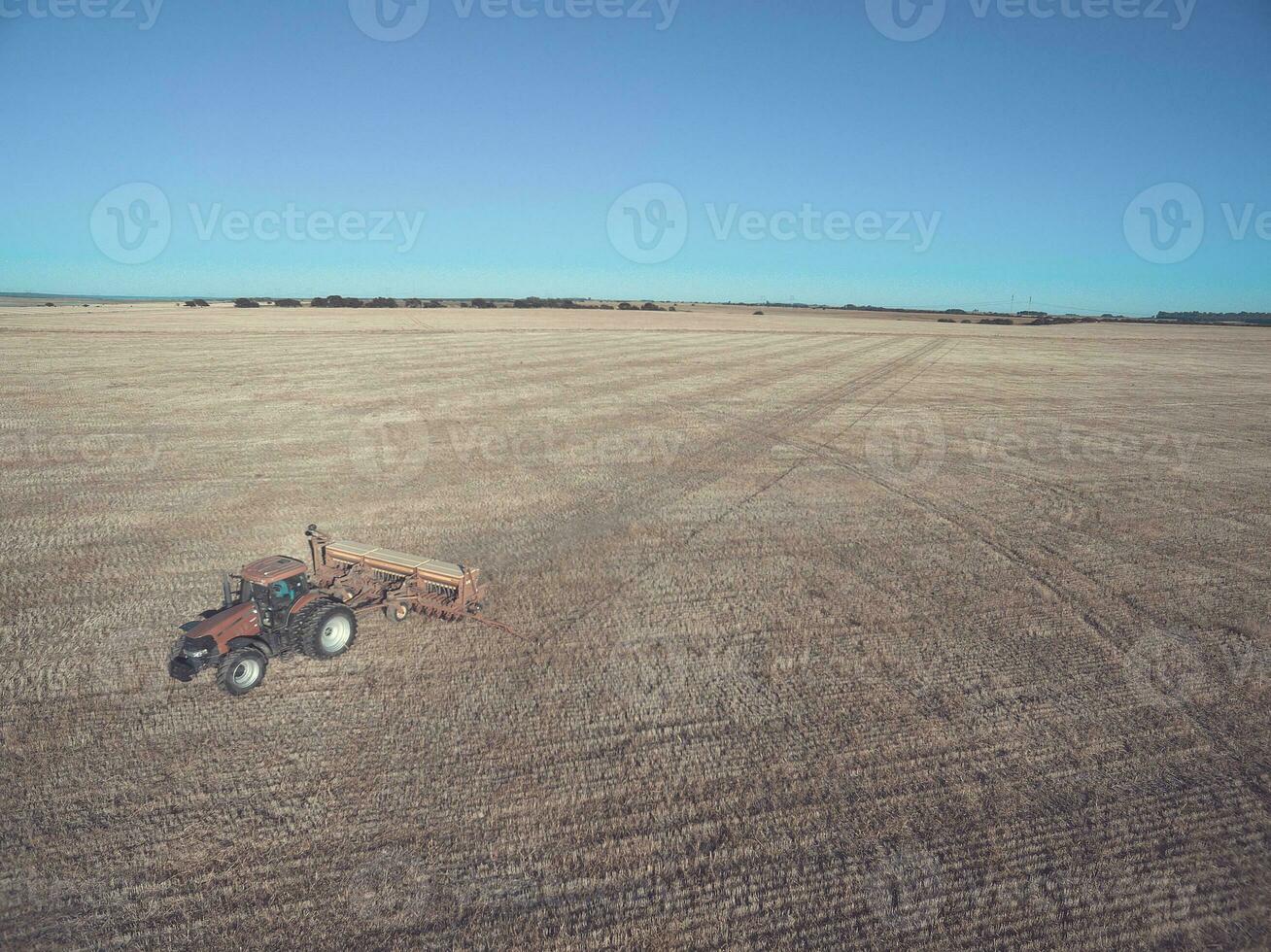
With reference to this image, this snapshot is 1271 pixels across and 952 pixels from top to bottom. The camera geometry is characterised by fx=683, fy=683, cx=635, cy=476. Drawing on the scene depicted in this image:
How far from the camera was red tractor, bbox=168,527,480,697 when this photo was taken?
7491 millimetres

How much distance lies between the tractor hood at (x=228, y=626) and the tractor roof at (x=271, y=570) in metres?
0.33

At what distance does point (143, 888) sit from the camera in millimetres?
5363

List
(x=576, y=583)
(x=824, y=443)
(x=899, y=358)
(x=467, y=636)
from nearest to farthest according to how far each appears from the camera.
→ (x=467, y=636) < (x=576, y=583) < (x=824, y=443) < (x=899, y=358)

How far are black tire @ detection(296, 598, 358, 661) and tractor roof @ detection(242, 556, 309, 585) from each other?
1.60 ft

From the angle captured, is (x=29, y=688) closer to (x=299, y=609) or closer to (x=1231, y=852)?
(x=299, y=609)

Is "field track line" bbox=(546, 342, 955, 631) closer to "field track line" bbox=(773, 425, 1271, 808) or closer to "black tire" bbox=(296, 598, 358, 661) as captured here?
"black tire" bbox=(296, 598, 358, 661)

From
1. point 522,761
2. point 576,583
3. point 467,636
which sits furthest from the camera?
point 576,583

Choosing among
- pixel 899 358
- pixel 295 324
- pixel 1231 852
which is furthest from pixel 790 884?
pixel 295 324

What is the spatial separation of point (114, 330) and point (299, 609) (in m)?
59.6

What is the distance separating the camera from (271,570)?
826 cm
